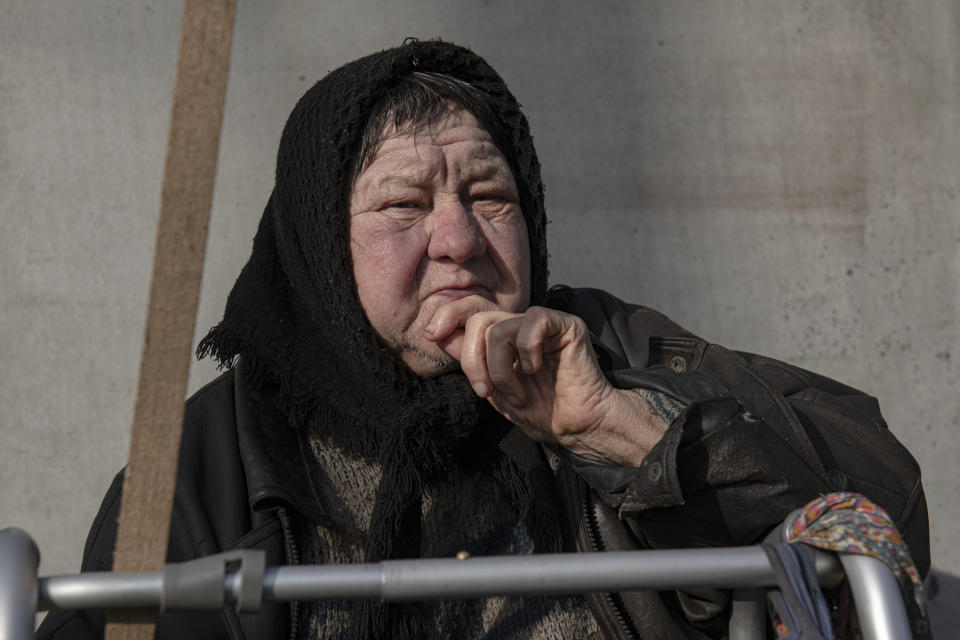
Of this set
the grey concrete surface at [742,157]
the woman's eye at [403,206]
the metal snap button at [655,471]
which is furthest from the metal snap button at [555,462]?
the grey concrete surface at [742,157]

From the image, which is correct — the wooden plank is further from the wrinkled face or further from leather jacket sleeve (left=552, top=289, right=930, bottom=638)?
the wrinkled face

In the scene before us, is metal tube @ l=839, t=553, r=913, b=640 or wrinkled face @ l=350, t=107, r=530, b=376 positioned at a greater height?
wrinkled face @ l=350, t=107, r=530, b=376

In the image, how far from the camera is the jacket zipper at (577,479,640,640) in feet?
5.38

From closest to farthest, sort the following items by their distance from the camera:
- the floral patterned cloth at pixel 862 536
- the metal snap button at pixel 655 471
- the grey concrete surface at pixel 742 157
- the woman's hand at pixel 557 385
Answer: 1. the floral patterned cloth at pixel 862 536
2. the metal snap button at pixel 655 471
3. the woman's hand at pixel 557 385
4. the grey concrete surface at pixel 742 157

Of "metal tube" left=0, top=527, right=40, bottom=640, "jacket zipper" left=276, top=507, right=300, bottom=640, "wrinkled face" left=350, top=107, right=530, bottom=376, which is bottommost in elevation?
"jacket zipper" left=276, top=507, right=300, bottom=640

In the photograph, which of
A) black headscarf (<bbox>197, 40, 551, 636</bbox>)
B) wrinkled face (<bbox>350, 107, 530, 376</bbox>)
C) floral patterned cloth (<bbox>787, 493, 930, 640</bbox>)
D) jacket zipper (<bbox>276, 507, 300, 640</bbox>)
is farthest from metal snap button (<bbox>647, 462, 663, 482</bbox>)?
jacket zipper (<bbox>276, 507, 300, 640</bbox>)

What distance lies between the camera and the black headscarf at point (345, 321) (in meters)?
1.76

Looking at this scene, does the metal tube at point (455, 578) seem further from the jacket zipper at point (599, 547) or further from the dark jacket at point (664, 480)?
the jacket zipper at point (599, 547)

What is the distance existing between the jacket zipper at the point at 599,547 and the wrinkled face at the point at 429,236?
34cm

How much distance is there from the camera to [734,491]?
1.45 metres

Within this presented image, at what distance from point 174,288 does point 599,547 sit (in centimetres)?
97

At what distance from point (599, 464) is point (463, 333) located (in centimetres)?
36

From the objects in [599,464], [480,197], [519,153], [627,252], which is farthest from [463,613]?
[627,252]

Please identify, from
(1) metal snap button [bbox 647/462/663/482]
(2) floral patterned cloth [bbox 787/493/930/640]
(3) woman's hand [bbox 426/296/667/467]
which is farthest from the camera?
(3) woman's hand [bbox 426/296/667/467]
